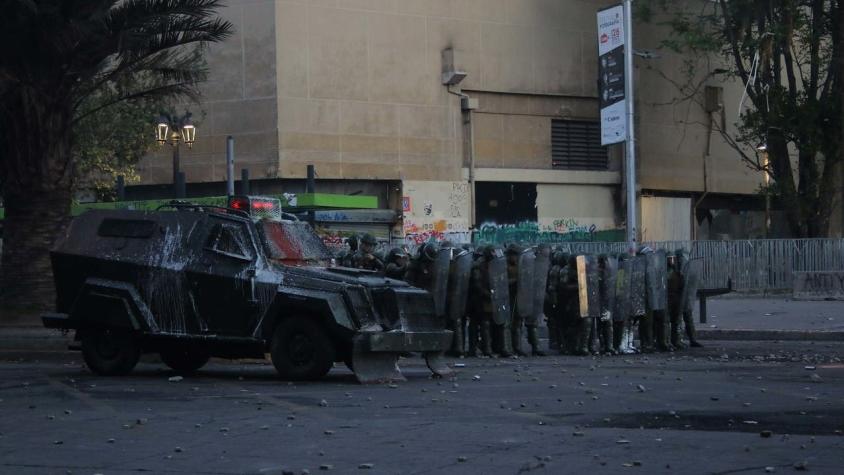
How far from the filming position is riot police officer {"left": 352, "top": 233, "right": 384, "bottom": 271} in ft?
63.2

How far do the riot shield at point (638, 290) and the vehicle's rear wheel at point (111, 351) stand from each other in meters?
7.96

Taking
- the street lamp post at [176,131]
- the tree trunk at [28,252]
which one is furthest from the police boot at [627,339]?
the street lamp post at [176,131]

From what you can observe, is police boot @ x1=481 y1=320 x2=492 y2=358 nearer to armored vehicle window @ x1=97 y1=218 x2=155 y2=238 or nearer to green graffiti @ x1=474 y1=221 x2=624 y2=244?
armored vehicle window @ x1=97 y1=218 x2=155 y2=238

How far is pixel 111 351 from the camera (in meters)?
15.3

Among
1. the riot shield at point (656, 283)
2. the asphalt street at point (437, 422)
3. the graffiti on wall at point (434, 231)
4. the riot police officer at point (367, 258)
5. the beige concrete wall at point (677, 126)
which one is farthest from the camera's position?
the beige concrete wall at point (677, 126)

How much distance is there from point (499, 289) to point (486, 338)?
0.76 metres

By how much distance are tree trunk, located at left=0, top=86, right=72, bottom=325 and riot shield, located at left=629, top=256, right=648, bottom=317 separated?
384 inches

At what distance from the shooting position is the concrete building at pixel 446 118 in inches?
1596

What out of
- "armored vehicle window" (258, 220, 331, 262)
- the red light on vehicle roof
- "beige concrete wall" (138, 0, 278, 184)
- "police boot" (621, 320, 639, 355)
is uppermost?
"beige concrete wall" (138, 0, 278, 184)

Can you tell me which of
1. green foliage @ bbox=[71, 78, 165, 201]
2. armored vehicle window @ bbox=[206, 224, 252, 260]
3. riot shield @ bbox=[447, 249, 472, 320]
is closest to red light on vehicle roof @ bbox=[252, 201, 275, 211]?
armored vehicle window @ bbox=[206, 224, 252, 260]

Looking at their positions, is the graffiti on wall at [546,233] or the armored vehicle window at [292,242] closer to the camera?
the armored vehicle window at [292,242]

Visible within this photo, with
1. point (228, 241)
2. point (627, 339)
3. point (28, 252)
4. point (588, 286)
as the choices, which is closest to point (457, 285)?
point (588, 286)

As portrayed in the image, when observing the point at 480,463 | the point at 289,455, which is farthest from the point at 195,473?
the point at 480,463

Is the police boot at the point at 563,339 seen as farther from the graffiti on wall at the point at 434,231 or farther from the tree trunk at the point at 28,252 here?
the graffiti on wall at the point at 434,231
